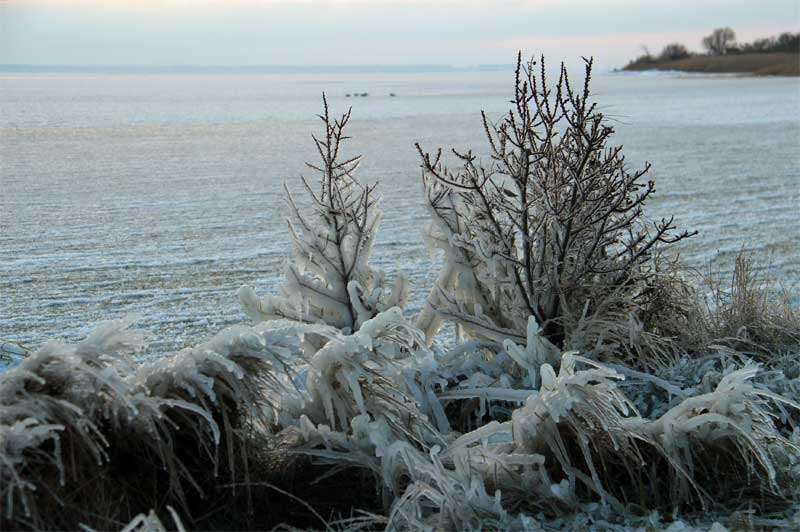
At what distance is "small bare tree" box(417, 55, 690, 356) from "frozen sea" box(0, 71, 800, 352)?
372 mm

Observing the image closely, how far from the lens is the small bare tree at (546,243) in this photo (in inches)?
149

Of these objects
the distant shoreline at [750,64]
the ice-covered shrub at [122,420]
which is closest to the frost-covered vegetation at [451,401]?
the ice-covered shrub at [122,420]

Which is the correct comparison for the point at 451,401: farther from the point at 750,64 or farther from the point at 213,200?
the point at 750,64

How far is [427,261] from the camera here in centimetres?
679

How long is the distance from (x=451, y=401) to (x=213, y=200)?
258 inches

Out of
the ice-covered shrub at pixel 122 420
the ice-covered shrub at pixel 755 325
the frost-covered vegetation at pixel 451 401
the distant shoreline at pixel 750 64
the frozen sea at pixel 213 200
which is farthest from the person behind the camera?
the distant shoreline at pixel 750 64

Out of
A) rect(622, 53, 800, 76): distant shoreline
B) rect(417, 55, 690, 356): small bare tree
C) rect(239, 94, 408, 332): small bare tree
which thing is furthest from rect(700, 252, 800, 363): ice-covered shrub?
rect(622, 53, 800, 76): distant shoreline

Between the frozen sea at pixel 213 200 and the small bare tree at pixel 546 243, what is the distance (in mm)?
372

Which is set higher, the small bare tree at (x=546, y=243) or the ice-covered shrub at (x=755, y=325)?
the small bare tree at (x=546, y=243)

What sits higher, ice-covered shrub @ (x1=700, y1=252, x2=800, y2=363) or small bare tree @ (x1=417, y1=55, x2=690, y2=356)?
small bare tree @ (x1=417, y1=55, x2=690, y2=356)

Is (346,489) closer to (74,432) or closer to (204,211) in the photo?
(74,432)

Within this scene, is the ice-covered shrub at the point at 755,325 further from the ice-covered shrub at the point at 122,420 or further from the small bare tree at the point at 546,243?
the ice-covered shrub at the point at 122,420

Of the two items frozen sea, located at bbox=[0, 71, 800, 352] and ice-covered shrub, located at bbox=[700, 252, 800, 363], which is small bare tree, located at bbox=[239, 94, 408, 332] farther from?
ice-covered shrub, located at bbox=[700, 252, 800, 363]

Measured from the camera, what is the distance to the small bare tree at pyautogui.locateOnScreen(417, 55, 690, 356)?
12.4ft
